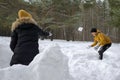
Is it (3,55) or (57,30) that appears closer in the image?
(3,55)

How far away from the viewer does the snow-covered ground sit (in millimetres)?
4523

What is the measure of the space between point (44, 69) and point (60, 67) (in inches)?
12.3

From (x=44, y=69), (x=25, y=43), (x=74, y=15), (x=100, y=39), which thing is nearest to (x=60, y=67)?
(x=44, y=69)

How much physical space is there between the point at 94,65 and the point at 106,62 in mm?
628

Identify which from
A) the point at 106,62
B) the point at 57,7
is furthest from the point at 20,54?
the point at 57,7

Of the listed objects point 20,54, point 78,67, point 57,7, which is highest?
point 57,7

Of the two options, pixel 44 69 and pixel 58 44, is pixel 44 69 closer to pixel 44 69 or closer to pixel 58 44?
pixel 44 69

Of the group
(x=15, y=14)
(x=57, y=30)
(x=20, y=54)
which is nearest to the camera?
(x=20, y=54)

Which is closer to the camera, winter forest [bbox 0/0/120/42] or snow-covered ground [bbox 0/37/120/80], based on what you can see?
snow-covered ground [bbox 0/37/120/80]

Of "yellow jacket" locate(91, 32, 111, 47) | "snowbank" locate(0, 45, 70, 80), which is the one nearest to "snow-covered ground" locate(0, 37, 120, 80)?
"snowbank" locate(0, 45, 70, 80)

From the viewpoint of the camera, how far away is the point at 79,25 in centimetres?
2912

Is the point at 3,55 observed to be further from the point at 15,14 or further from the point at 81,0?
the point at 81,0

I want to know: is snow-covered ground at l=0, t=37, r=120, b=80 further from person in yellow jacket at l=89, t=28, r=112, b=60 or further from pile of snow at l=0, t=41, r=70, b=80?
person in yellow jacket at l=89, t=28, r=112, b=60

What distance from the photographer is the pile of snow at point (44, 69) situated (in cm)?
444
